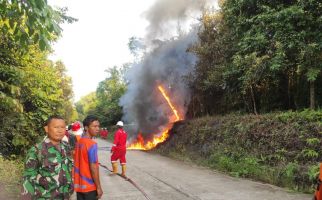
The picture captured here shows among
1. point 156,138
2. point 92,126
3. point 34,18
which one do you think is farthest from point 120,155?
point 156,138

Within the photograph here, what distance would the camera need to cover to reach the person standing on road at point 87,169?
5.68m

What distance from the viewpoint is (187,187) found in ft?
38.0

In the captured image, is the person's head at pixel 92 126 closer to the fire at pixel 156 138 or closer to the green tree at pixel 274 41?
the green tree at pixel 274 41

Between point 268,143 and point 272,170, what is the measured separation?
65.6 inches

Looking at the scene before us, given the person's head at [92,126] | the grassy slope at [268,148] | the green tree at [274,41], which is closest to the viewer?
the person's head at [92,126]

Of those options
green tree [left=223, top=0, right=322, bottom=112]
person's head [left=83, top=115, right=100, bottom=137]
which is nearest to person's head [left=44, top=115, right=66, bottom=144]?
person's head [left=83, top=115, right=100, bottom=137]

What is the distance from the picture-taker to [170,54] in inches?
1132

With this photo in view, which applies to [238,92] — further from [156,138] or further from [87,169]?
[87,169]

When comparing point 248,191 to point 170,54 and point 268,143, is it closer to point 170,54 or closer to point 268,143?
point 268,143

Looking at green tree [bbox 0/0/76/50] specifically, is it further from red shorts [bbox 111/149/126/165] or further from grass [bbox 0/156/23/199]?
red shorts [bbox 111/149/126/165]

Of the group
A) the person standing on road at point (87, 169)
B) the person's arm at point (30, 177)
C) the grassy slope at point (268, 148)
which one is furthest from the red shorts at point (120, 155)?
the person's arm at point (30, 177)

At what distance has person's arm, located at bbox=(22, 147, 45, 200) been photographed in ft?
14.1

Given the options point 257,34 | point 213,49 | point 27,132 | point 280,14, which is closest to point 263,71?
point 257,34

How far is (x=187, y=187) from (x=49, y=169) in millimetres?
7640
